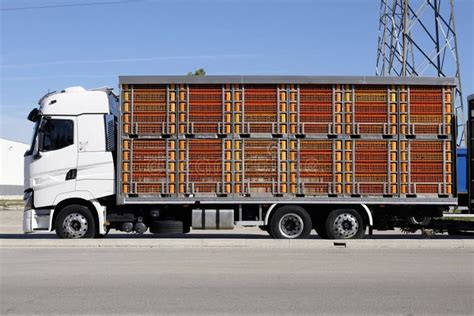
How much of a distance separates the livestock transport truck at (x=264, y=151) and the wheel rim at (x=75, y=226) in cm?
2

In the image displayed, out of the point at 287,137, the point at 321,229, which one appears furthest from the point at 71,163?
the point at 321,229

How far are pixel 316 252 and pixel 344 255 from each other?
A: 2.53 ft

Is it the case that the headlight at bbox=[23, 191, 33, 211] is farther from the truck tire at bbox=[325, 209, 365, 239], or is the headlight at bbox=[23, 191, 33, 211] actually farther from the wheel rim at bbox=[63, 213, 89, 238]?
the truck tire at bbox=[325, 209, 365, 239]

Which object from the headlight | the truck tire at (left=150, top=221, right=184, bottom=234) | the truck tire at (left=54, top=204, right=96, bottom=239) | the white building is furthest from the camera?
the white building

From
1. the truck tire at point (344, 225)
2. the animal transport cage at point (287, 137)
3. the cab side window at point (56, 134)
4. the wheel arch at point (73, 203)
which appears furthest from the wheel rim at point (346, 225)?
the cab side window at point (56, 134)

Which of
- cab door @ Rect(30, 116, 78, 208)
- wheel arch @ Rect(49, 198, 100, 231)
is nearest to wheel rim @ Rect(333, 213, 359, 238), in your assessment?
wheel arch @ Rect(49, 198, 100, 231)

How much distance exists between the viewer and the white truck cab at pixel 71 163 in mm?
15477

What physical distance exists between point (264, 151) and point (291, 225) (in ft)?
6.28

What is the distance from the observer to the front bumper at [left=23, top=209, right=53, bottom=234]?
15.4 metres

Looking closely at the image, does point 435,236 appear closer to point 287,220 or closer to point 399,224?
point 399,224

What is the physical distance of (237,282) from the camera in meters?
9.51

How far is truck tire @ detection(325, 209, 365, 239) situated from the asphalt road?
1785 millimetres

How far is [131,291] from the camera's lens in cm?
873

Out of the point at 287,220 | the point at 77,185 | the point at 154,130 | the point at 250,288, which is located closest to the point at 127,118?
the point at 154,130
